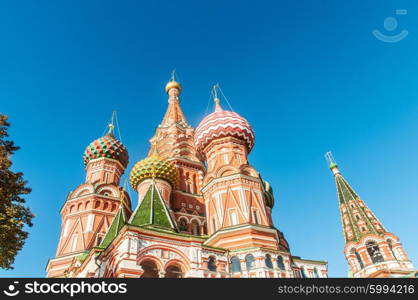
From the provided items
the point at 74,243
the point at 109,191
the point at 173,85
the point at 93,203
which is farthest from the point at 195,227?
the point at 173,85

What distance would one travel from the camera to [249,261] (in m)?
15.7

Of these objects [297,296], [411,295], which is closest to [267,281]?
[297,296]

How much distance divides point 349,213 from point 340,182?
191 inches

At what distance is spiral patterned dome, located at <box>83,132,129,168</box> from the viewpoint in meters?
26.3

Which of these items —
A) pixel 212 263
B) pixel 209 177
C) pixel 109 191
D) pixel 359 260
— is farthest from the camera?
pixel 359 260

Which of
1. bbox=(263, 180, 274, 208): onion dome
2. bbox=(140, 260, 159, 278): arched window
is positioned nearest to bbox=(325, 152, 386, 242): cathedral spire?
bbox=(263, 180, 274, 208): onion dome

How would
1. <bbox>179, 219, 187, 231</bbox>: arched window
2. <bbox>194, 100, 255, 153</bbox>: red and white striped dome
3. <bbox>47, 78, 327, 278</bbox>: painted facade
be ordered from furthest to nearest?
<bbox>179, 219, 187, 231</bbox>: arched window
<bbox>194, 100, 255, 153</bbox>: red and white striped dome
<bbox>47, 78, 327, 278</bbox>: painted facade

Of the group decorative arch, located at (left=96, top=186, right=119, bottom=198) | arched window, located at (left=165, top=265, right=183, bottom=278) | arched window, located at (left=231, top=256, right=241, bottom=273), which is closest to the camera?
arched window, located at (left=165, top=265, right=183, bottom=278)

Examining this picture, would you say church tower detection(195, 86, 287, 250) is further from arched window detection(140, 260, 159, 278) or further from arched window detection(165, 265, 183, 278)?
arched window detection(140, 260, 159, 278)

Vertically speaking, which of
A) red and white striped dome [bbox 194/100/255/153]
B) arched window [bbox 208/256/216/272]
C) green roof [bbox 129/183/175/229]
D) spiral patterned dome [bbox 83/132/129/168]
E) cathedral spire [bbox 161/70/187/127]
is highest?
cathedral spire [bbox 161/70/187/127]

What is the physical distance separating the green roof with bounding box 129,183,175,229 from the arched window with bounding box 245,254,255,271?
3.65 m

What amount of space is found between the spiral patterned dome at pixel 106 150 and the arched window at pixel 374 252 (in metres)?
21.5

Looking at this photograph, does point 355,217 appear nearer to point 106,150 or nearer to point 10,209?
point 106,150

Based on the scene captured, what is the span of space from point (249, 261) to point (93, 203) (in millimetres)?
12109
